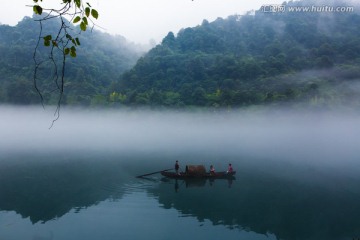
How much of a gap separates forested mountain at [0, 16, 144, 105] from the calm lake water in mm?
30132

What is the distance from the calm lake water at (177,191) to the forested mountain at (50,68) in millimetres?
30132

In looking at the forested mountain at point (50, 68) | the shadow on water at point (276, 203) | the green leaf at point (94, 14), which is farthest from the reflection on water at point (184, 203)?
the forested mountain at point (50, 68)

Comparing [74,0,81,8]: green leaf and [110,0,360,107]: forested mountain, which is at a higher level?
[110,0,360,107]: forested mountain

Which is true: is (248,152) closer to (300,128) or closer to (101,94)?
(300,128)

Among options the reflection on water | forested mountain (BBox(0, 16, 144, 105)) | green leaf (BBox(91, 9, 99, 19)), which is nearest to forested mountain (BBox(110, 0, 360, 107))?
forested mountain (BBox(0, 16, 144, 105))

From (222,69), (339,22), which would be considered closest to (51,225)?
(222,69)

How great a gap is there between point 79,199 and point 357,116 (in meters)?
72.6

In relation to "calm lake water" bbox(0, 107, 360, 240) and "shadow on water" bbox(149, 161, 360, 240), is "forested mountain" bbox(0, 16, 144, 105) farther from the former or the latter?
"shadow on water" bbox(149, 161, 360, 240)

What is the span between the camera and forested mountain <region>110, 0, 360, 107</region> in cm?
7994

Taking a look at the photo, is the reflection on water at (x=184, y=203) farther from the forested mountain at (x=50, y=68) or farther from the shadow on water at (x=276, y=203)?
the forested mountain at (x=50, y=68)

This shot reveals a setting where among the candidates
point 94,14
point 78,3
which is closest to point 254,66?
point 78,3

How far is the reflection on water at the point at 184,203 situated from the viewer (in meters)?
18.2

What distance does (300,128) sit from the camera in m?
73.1

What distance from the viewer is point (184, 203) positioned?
22469 millimetres
